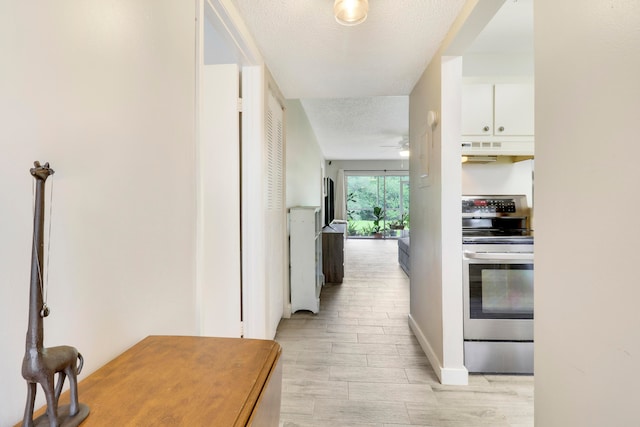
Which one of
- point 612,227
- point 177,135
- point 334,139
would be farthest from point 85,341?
point 334,139

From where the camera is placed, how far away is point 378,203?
9695mm

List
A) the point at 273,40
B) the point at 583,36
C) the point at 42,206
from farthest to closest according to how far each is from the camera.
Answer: the point at 273,40 < the point at 583,36 < the point at 42,206

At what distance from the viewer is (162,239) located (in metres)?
0.98

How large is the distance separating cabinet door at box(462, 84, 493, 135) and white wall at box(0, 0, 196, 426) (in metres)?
2.12

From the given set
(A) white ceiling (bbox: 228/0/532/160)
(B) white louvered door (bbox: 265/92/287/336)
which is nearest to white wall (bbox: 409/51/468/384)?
(A) white ceiling (bbox: 228/0/532/160)

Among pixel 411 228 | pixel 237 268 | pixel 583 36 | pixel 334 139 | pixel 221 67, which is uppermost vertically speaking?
pixel 334 139

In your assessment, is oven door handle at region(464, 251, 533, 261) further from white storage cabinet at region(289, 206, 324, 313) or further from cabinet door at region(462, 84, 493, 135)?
white storage cabinet at region(289, 206, 324, 313)

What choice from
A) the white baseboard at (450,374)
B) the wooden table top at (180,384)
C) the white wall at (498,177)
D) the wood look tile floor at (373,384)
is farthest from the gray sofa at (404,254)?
the wooden table top at (180,384)

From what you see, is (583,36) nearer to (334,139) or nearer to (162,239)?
(162,239)

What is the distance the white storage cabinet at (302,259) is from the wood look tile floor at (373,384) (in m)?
0.15

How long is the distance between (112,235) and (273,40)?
5.51 feet

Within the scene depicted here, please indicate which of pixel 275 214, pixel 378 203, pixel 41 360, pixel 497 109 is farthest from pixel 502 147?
pixel 378 203

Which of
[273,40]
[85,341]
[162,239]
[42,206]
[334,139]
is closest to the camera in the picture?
[42,206]

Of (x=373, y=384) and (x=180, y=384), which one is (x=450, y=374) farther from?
(x=180, y=384)
